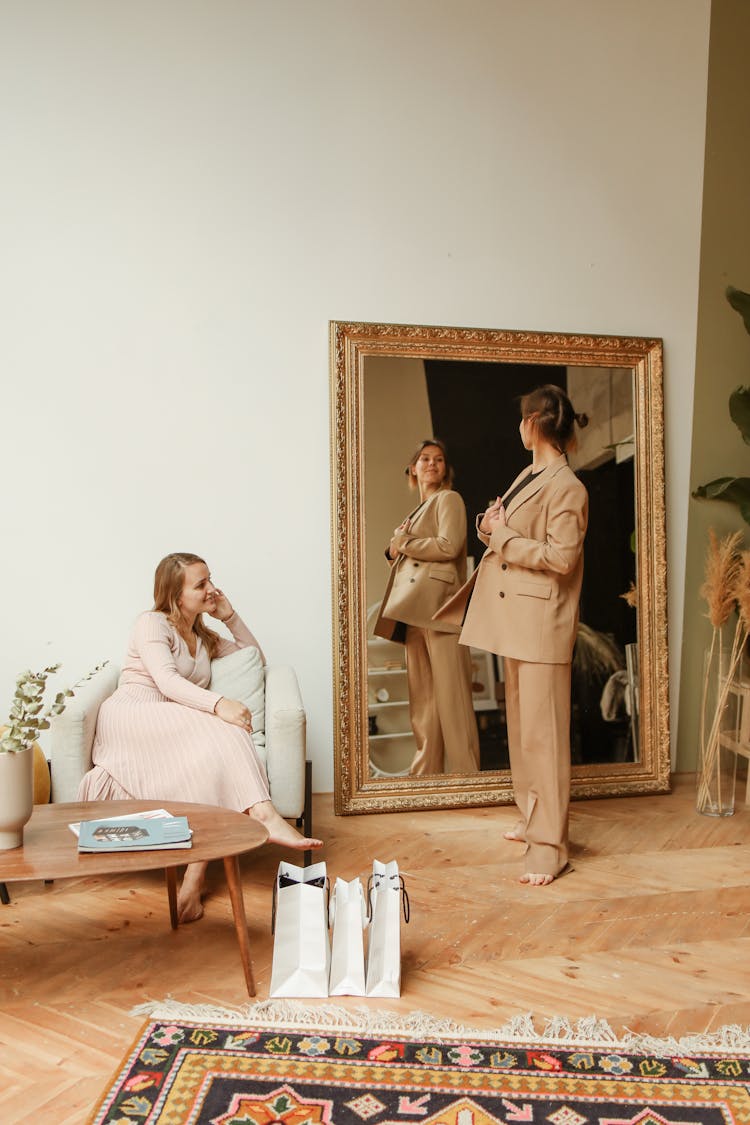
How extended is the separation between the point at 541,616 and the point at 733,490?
1.67 m

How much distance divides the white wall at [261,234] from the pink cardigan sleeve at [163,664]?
2.23ft

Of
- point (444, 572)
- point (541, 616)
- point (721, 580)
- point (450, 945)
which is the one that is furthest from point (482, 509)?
point (450, 945)

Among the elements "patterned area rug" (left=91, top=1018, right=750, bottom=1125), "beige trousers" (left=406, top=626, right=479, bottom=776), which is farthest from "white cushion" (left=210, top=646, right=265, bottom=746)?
"patterned area rug" (left=91, top=1018, right=750, bottom=1125)

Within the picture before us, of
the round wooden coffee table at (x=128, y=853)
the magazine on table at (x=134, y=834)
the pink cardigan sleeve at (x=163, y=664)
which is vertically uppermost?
the pink cardigan sleeve at (x=163, y=664)

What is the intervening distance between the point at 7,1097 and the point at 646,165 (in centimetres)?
477

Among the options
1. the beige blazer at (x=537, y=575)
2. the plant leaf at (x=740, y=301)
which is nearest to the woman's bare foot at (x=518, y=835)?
the beige blazer at (x=537, y=575)

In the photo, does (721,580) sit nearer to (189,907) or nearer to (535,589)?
(535,589)

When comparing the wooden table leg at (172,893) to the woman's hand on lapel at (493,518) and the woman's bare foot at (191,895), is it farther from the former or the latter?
the woman's hand on lapel at (493,518)

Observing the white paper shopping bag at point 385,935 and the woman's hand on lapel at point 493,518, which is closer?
the white paper shopping bag at point 385,935

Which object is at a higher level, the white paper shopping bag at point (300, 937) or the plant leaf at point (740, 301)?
the plant leaf at point (740, 301)

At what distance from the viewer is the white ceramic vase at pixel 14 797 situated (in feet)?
8.37

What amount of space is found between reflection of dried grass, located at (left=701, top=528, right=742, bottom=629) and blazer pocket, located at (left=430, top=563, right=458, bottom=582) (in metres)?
1.26

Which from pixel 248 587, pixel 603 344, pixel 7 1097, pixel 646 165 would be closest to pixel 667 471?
pixel 603 344

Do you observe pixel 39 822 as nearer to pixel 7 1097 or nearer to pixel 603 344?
pixel 7 1097
